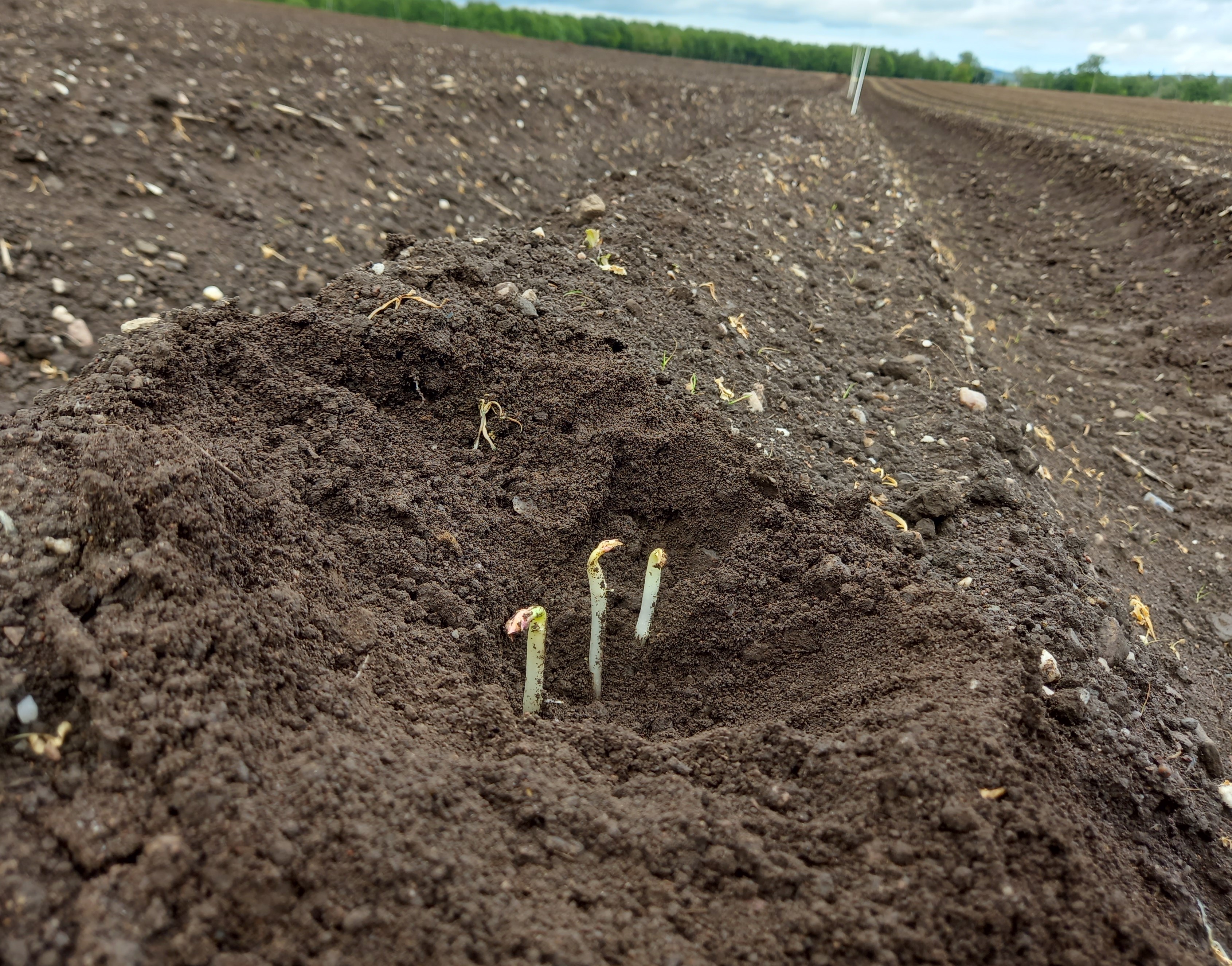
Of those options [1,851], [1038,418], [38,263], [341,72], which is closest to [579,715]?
[1,851]

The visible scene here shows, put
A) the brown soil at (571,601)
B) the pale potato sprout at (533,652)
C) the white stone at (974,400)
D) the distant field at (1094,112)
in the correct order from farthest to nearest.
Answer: the distant field at (1094,112) → the white stone at (974,400) → the pale potato sprout at (533,652) → the brown soil at (571,601)

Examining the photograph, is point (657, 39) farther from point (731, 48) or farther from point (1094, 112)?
point (1094, 112)

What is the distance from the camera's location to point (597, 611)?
5.75ft

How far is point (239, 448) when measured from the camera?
6.53 ft

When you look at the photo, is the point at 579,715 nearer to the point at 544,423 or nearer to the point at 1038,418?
the point at 544,423

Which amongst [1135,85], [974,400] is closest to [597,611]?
[974,400]

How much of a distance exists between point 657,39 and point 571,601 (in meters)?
37.6

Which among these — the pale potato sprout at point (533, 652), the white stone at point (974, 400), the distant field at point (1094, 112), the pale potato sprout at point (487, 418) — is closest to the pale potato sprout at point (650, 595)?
the pale potato sprout at point (533, 652)

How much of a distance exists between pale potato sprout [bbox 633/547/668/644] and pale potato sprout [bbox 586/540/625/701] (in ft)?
0.33

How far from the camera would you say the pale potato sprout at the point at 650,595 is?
5.70ft

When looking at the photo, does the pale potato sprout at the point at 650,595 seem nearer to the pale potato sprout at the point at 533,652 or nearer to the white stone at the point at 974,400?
the pale potato sprout at the point at 533,652

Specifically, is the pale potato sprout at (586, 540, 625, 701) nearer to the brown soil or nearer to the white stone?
the brown soil

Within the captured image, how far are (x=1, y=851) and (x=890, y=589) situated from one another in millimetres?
1908

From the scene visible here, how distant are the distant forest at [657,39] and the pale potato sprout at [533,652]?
24906mm
